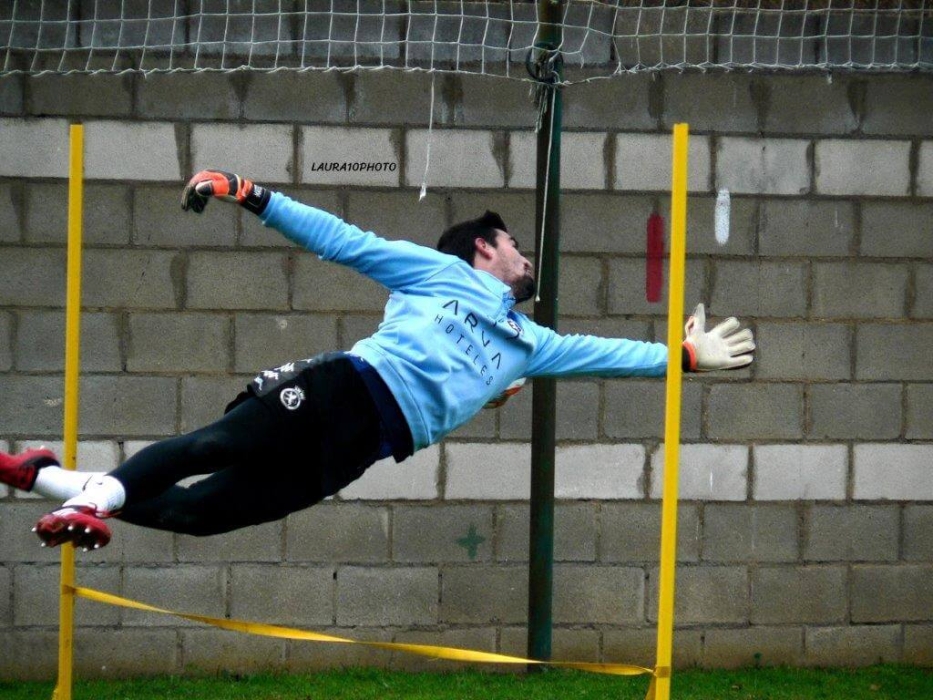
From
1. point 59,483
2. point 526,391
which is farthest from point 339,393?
point 526,391

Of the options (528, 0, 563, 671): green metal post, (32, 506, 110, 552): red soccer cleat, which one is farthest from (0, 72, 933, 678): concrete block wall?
(32, 506, 110, 552): red soccer cleat

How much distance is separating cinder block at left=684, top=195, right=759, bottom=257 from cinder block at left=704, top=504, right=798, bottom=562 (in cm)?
94

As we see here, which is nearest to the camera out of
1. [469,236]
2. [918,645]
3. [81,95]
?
[469,236]

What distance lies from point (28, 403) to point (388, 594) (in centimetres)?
146

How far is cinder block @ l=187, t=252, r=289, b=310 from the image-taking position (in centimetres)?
478

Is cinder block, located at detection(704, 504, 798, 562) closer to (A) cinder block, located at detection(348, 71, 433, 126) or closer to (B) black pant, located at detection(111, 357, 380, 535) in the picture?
(A) cinder block, located at detection(348, 71, 433, 126)

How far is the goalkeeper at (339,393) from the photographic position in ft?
10.2

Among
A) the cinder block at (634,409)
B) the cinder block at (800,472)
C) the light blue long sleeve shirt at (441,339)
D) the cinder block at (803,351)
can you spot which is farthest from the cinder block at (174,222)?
the cinder block at (800,472)

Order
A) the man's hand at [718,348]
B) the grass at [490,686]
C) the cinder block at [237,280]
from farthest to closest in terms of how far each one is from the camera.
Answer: the cinder block at [237,280], the grass at [490,686], the man's hand at [718,348]

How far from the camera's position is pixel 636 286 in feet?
15.9

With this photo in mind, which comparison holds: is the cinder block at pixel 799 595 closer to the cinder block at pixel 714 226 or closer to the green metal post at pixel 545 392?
the green metal post at pixel 545 392

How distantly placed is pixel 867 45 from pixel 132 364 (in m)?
2.88

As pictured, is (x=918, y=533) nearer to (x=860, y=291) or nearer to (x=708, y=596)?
(x=708, y=596)

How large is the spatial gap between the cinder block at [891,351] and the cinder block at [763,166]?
59 cm
